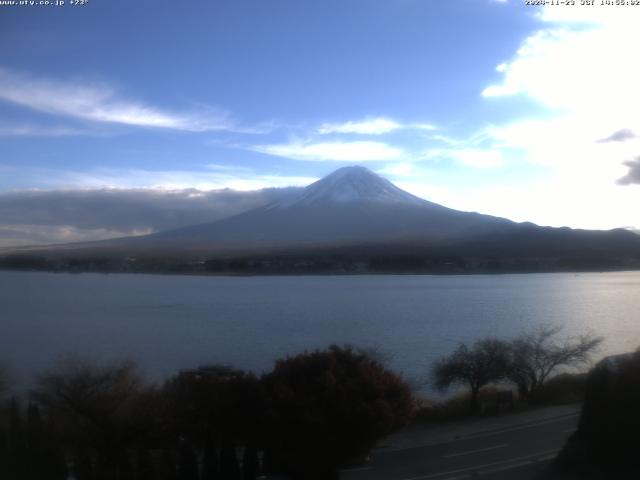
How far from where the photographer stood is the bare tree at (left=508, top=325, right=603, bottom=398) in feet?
45.9

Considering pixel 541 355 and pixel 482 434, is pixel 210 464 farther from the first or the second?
pixel 541 355

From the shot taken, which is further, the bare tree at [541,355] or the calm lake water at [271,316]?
the calm lake water at [271,316]

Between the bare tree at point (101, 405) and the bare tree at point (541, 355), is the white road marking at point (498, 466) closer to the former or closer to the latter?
the bare tree at point (101, 405)

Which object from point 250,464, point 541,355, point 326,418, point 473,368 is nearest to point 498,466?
point 326,418

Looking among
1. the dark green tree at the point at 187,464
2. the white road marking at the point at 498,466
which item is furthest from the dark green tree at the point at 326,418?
the dark green tree at the point at 187,464

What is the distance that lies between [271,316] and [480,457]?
Answer: 1488 cm

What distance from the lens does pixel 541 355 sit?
1499 centimetres

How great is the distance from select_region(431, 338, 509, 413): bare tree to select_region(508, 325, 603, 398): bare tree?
0.91ft

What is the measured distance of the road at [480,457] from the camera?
25.2 feet

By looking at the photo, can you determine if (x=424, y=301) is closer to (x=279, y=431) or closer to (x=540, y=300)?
(x=540, y=300)

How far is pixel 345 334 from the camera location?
1912cm

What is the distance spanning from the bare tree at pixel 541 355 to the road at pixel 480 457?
3.55 m

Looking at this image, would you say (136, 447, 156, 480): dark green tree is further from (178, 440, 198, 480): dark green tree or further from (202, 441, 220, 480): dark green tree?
(202, 441, 220, 480): dark green tree

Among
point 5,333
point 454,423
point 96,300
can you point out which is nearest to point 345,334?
point 454,423
